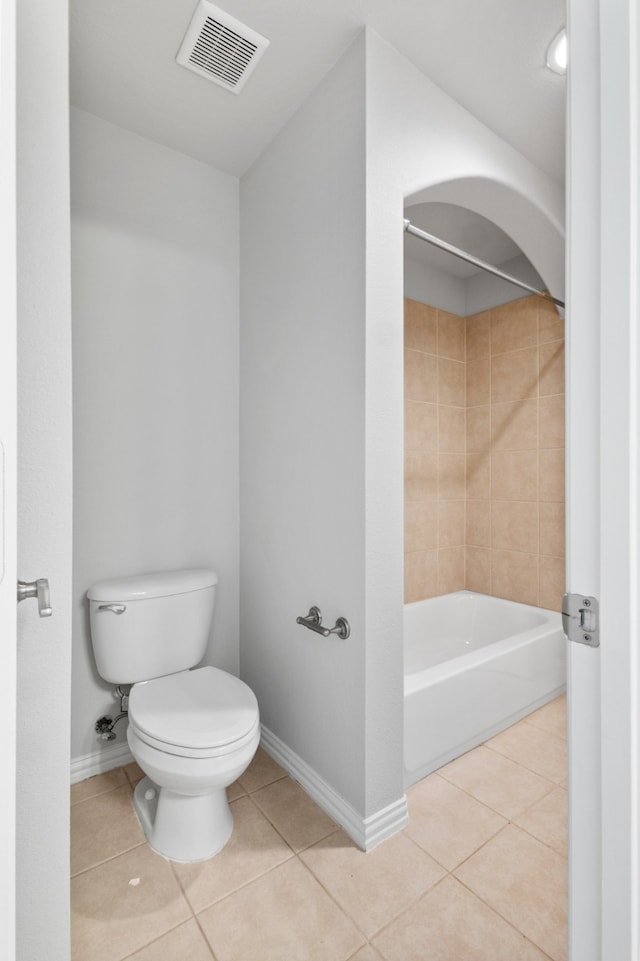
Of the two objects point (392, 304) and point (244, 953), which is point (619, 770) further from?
point (392, 304)

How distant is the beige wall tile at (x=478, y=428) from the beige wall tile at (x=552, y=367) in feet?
1.25

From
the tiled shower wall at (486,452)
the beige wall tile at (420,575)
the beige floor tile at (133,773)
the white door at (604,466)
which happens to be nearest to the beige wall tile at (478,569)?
the tiled shower wall at (486,452)

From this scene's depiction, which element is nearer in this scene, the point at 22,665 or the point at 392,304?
the point at 22,665

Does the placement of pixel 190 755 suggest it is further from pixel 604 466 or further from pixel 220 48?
pixel 220 48

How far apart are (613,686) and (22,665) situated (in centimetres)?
98

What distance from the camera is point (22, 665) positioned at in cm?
88

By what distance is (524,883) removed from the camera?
53.1 inches

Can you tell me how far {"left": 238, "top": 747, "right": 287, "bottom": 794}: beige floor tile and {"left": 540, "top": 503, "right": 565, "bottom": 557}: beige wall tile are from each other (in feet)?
6.09

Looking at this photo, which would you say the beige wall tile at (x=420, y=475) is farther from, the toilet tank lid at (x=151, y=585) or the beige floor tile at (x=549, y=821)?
the beige floor tile at (x=549, y=821)

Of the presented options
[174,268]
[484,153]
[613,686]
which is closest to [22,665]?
[613,686]

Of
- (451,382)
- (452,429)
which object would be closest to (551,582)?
(452,429)

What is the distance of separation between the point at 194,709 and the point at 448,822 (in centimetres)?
93

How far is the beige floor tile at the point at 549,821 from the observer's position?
1507 millimetres

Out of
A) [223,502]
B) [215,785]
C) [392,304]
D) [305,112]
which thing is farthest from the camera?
[223,502]
